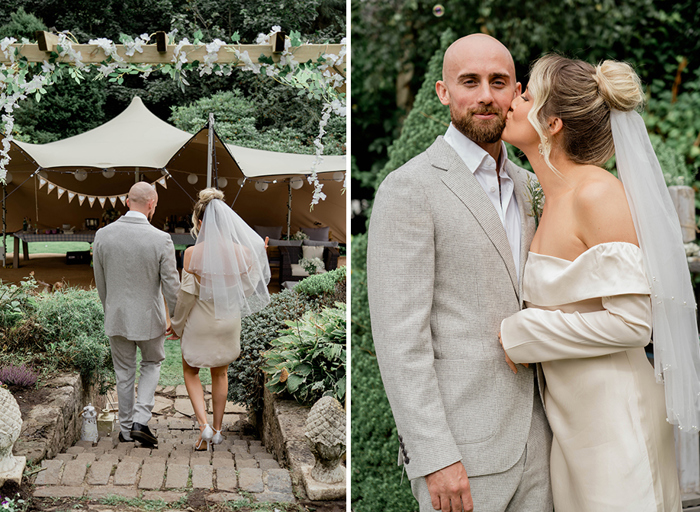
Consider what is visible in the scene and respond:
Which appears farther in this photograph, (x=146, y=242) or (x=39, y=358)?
(x=39, y=358)

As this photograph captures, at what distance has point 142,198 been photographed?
146 inches

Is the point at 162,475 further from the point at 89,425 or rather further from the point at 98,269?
the point at 98,269

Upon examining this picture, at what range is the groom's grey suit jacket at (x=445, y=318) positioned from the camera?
1.71 m

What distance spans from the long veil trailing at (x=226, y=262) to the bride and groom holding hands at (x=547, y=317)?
224 centimetres

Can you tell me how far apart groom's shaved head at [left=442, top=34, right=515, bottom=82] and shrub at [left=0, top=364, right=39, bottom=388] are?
3.40 meters

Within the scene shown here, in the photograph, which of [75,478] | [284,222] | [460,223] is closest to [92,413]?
[75,478]

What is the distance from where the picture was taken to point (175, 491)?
10.4 feet

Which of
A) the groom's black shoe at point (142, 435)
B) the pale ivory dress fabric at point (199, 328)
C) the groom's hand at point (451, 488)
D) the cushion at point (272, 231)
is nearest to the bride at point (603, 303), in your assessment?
the groom's hand at point (451, 488)

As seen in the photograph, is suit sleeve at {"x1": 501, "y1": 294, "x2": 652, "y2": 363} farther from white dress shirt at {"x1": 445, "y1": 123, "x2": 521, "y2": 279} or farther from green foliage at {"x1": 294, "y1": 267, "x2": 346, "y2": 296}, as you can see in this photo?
green foliage at {"x1": 294, "y1": 267, "x2": 346, "y2": 296}

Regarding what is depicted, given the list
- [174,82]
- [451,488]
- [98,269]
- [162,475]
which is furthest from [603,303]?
[174,82]

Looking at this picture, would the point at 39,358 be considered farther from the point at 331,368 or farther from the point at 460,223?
the point at 460,223

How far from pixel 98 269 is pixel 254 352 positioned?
1194mm

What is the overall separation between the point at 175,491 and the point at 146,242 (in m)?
1.47

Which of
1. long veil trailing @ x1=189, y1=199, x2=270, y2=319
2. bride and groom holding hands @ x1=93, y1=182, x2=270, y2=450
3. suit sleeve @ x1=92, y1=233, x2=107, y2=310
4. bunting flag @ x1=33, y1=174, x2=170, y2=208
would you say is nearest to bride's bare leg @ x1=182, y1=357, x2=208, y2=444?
bride and groom holding hands @ x1=93, y1=182, x2=270, y2=450
